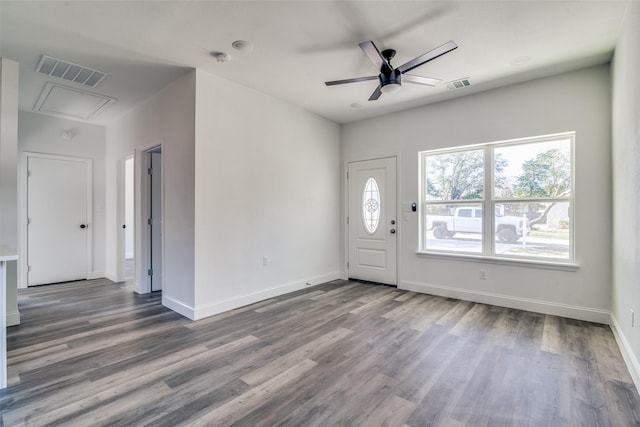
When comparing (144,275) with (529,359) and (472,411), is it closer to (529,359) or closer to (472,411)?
(472,411)

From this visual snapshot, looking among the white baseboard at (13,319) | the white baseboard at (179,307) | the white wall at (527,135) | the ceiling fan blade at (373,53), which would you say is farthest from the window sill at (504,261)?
the white baseboard at (13,319)

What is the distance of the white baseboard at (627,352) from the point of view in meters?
2.18

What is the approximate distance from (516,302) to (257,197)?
12.1 ft

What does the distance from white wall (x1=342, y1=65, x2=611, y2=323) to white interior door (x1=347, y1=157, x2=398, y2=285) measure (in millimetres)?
→ 202

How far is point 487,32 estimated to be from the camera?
276cm

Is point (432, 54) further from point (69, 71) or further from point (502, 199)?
point (69, 71)

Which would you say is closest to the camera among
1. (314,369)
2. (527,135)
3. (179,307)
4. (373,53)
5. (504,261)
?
(314,369)

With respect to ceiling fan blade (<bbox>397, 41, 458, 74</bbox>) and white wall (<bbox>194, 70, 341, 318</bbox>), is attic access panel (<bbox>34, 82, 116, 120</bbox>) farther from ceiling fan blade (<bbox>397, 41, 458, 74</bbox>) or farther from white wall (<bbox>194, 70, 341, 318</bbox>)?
ceiling fan blade (<bbox>397, 41, 458, 74</bbox>)

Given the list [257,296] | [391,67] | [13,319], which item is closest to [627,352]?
[391,67]

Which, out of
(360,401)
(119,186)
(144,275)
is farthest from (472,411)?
(119,186)

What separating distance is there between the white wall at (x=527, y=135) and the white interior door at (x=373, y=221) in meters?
0.20

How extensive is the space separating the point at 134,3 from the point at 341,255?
449cm

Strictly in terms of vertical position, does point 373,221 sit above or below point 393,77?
below

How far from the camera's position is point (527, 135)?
3.79 meters
